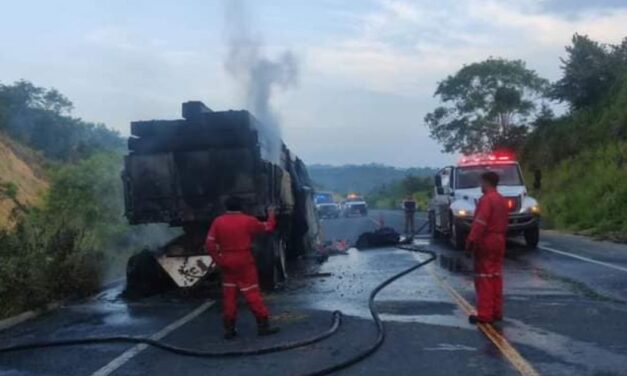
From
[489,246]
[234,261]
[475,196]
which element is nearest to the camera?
[234,261]

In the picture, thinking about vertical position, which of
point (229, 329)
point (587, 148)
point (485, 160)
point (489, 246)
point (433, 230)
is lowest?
point (229, 329)

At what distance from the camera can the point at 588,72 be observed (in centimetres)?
4831

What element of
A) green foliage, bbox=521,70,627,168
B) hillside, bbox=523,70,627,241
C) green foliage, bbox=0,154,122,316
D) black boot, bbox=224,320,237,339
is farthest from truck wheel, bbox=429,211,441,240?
black boot, bbox=224,320,237,339

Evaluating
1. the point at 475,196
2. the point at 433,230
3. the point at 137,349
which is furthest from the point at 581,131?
the point at 137,349

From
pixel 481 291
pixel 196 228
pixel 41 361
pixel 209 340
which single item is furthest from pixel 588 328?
pixel 196 228

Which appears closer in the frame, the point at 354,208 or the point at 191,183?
the point at 191,183

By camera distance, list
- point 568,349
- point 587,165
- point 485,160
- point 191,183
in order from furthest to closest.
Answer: point 587,165 → point 485,160 → point 191,183 → point 568,349

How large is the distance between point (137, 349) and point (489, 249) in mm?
4248

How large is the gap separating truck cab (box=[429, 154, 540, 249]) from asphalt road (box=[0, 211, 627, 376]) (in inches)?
189

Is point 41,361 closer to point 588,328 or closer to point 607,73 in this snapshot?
point 588,328

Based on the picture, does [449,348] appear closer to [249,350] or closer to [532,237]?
[249,350]

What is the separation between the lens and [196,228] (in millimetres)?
14852

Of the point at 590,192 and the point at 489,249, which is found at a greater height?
the point at 590,192

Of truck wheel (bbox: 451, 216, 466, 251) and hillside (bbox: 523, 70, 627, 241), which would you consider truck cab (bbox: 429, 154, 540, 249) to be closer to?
truck wheel (bbox: 451, 216, 466, 251)
